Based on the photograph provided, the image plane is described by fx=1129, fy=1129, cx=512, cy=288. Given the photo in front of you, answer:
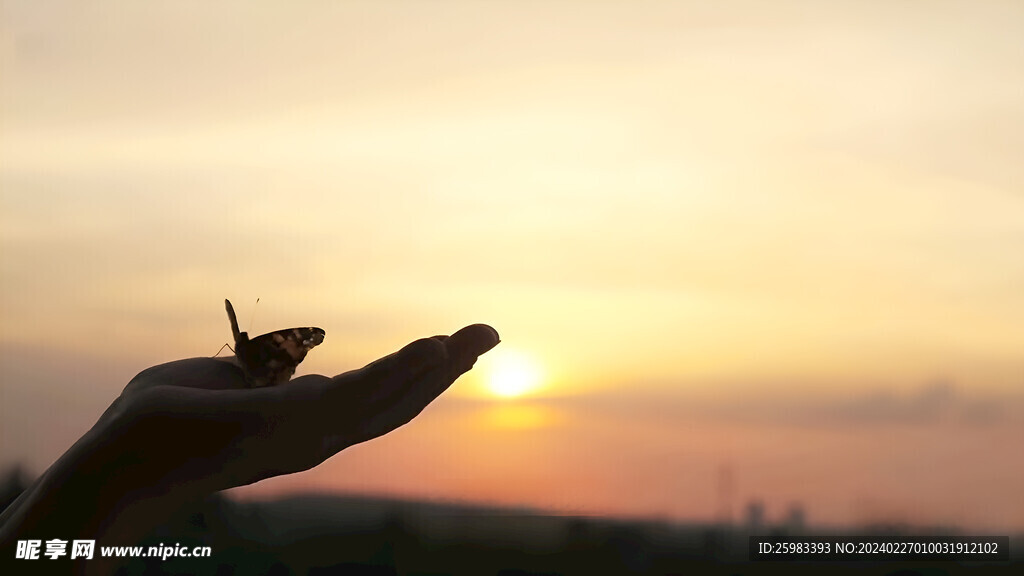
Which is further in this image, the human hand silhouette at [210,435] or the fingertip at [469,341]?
the fingertip at [469,341]

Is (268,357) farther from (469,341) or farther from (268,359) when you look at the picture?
(469,341)

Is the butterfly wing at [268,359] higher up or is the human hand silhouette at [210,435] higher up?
the butterfly wing at [268,359]

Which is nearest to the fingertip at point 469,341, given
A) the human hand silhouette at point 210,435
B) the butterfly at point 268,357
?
the human hand silhouette at point 210,435

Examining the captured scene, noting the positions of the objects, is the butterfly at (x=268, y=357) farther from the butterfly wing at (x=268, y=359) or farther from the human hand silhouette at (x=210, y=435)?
the human hand silhouette at (x=210, y=435)

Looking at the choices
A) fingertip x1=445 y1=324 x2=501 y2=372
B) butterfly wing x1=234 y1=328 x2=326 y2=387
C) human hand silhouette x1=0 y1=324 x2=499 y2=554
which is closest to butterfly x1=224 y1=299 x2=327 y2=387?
butterfly wing x1=234 y1=328 x2=326 y2=387

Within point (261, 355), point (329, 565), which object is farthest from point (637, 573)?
point (261, 355)

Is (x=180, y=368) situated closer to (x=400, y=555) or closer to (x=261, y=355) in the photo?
(x=261, y=355)

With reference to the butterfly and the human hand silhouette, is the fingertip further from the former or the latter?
the butterfly
